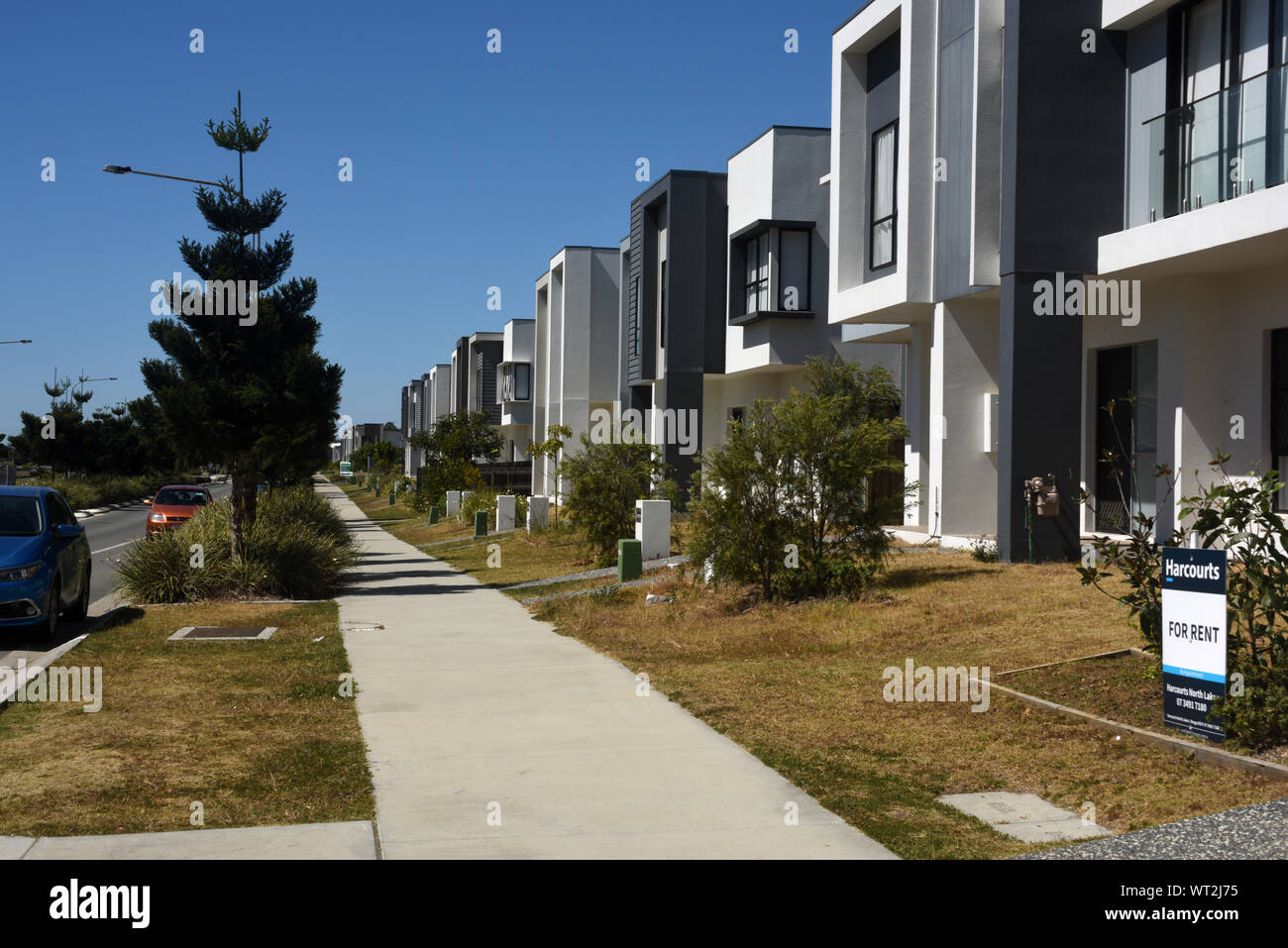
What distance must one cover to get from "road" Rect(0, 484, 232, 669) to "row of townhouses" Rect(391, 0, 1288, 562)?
422 inches

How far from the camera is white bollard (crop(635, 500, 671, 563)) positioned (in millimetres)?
20266

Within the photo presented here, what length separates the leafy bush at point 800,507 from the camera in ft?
44.3

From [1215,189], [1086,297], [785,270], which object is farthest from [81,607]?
[785,270]

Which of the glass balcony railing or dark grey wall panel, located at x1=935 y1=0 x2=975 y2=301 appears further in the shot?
dark grey wall panel, located at x1=935 y1=0 x2=975 y2=301

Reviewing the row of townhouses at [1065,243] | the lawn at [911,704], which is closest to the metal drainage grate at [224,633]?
the lawn at [911,704]

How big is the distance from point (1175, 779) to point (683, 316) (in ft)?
82.1

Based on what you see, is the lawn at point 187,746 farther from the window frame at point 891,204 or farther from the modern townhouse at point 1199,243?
the window frame at point 891,204

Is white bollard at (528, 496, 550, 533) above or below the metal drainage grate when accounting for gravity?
above

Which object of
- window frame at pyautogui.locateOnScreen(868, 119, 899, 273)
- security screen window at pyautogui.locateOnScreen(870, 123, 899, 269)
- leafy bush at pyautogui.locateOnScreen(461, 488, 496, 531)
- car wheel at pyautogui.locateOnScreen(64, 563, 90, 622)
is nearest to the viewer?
car wheel at pyautogui.locateOnScreen(64, 563, 90, 622)

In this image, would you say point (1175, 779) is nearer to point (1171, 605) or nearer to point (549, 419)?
point (1171, 605)

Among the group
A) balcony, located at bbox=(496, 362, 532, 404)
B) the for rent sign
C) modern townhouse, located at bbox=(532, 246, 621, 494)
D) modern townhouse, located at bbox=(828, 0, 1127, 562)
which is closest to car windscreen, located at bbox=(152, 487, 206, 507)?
modern townhouse, located at bbox=(532, 246, 621, 494)

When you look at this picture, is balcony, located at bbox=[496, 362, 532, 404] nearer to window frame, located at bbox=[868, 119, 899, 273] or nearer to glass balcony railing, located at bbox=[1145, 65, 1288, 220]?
window frame, located at bbox=[868, 119, 899, 273]

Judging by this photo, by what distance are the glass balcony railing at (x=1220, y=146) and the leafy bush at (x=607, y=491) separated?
404 inches
